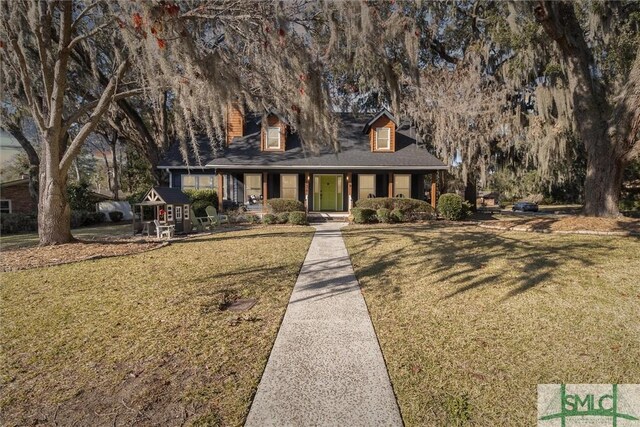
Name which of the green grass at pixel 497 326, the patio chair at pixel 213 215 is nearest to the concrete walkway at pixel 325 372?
the green grass at pixel 497 326

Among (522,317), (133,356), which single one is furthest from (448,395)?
(133,356)

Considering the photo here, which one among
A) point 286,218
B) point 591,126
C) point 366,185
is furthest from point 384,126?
point 591,126

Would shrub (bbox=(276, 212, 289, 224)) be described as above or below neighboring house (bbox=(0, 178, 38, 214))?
below

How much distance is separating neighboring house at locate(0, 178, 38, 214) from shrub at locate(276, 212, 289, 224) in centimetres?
1452

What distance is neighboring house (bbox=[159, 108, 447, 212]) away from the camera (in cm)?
1752

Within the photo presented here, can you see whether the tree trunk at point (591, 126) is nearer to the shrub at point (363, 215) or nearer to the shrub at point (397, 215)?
the shrub at point (397, 215)

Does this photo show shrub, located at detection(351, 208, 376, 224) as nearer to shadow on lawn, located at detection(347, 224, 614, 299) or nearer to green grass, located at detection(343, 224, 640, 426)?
shadow on lawn, located at detection(347, 224, 614, 299)

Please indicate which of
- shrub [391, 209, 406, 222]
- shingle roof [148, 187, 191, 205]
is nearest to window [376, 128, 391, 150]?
shrub [391, 209, 406, 222]

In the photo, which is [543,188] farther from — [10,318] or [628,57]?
[10,318]

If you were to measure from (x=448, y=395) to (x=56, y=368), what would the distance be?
3.30 m

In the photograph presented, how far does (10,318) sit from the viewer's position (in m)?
4.04

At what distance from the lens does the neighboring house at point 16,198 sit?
18609 millimetres

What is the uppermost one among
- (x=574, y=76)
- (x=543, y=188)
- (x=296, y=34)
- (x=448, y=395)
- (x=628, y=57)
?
(x=628, y=57)

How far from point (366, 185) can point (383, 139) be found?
108 inches
